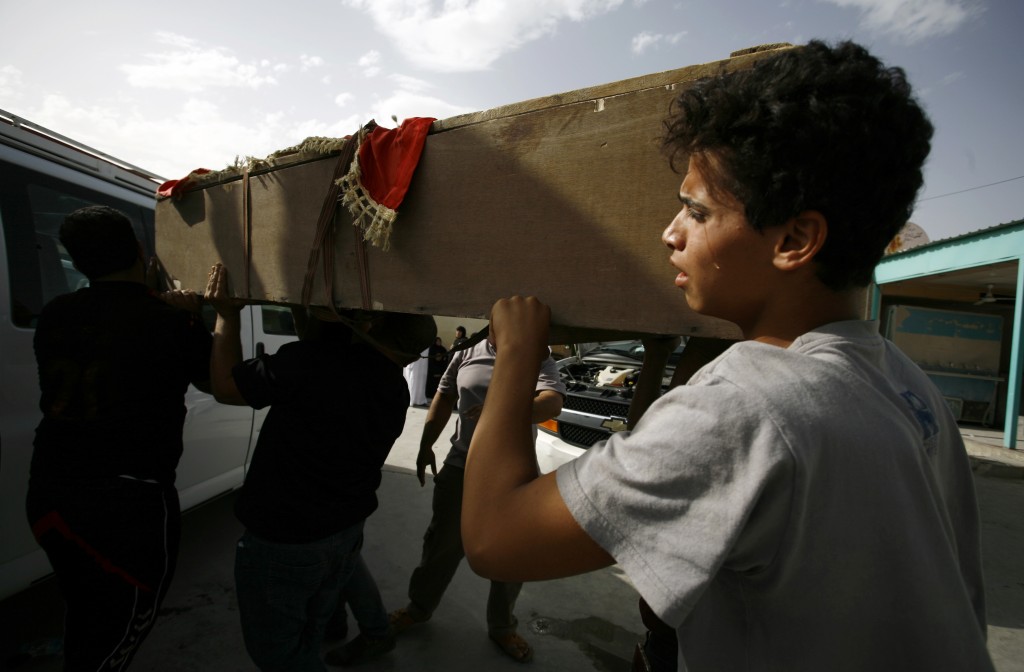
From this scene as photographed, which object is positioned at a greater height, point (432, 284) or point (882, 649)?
point (432, 284)

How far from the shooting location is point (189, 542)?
11.2ft

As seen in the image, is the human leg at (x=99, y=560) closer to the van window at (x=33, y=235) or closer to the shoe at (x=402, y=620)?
the van window at (x=33, y=235)

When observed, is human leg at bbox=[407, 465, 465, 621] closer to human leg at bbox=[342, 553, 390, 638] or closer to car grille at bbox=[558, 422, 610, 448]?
human leg at bbox=[342, 553, 390, 638]

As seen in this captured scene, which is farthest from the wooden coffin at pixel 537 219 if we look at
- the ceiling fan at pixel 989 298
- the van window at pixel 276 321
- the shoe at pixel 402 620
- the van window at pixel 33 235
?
the ceiling fan at pixel 989 298

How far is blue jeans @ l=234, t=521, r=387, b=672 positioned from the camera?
Result: 1643mm

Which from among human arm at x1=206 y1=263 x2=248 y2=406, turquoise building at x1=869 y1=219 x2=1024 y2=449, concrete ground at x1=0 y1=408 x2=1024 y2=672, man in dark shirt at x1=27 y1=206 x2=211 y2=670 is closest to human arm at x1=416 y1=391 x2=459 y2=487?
concrete ground at x1=0 y1=408 x2=1024 y2=672

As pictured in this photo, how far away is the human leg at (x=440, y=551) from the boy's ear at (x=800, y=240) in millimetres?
2163

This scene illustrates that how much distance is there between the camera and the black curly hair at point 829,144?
25.0 inches

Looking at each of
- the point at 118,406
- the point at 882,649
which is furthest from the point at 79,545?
the point at 882,649

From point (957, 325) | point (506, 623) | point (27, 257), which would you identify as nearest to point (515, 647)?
point (506, 623)

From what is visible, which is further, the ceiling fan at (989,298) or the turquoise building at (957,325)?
the ceiling fan at (989,298)

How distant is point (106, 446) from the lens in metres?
1.61

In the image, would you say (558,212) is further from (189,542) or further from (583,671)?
(189,542)

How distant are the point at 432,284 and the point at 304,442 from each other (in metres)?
0.84
